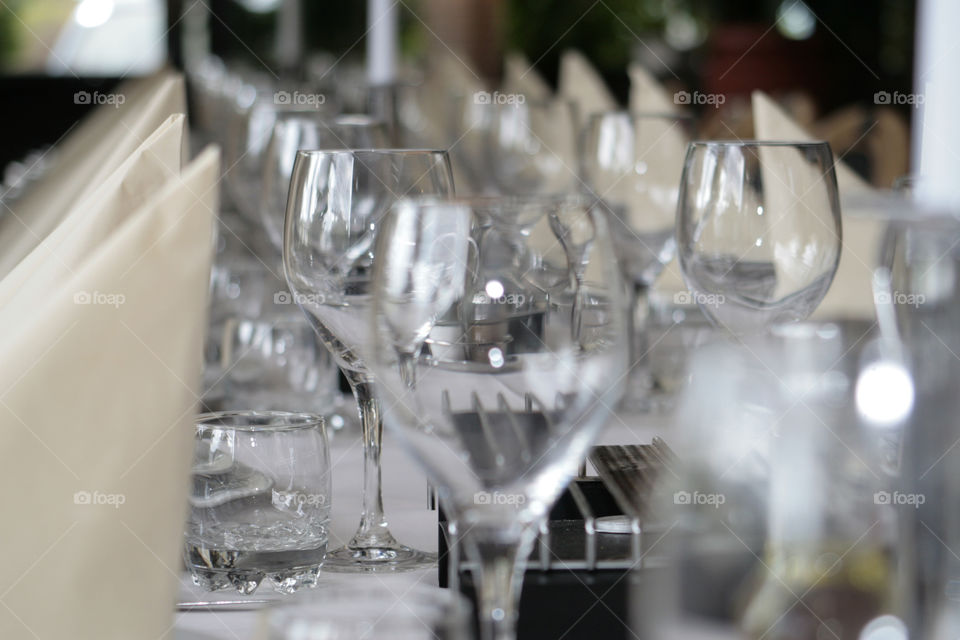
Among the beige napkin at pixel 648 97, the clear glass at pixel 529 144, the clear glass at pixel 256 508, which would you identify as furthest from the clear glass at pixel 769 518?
the beige napkin at pixel 648 97

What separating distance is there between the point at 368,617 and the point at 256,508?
0.39 metres

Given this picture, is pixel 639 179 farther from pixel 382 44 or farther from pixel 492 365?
pixel 382 44

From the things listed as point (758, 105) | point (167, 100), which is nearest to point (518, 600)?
point (758, 105)

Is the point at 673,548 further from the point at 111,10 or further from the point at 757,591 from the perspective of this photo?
the point at 111,10

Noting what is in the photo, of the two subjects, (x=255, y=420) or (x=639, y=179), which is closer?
(x=255, y=420)

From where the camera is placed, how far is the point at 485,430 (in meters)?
0.50

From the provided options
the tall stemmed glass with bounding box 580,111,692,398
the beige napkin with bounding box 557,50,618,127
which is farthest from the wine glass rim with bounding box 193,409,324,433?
the beige napkin with bounding box 557,50,618,127

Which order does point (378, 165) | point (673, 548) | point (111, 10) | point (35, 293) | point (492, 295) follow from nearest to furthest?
1. point (673, 548)
2. point (492, 295)
3. point (35, 293)
4. point (378, 165)
5. point (111, 10)

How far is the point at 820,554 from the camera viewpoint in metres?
0.40

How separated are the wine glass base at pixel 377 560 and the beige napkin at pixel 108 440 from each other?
0.24 meters

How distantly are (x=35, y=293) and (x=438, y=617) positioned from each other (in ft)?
1.39

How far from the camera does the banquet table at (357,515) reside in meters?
0.73

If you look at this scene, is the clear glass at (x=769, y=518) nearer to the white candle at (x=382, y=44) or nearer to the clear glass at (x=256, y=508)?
the clear glass at (x=256, y=508)

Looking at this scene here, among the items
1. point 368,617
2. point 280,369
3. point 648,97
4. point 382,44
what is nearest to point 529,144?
point 648,97
